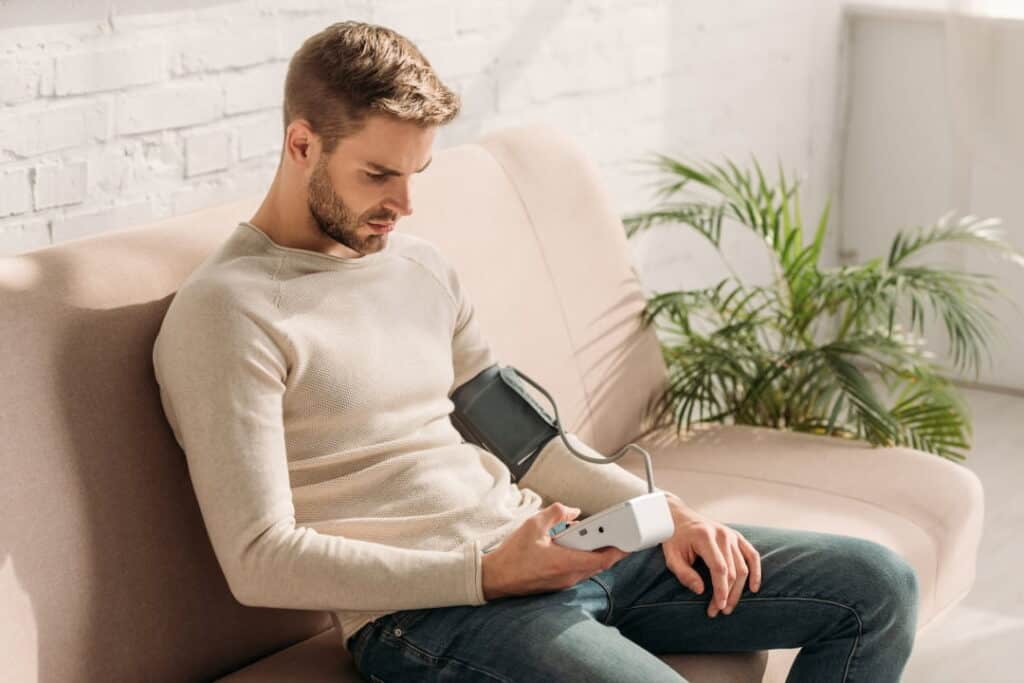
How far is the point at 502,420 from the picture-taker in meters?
1.88

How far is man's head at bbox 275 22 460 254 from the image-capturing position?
1.62 meters

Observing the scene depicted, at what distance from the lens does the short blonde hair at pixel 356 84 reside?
1.62 m

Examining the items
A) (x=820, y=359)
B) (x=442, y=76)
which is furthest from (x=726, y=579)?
(x=442, y=76)

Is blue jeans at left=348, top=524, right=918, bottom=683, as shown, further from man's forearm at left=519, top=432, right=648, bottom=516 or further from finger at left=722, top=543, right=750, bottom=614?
man's forearm at left=519, top=432, right=648, bottom=516

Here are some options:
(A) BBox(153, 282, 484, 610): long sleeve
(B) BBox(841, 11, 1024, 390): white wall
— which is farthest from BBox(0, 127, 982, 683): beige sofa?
(B) BBox(841, 11, 1024, 390): white wall

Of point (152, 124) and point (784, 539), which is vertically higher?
point (152, 124)

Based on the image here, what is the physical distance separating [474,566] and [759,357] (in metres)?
1.13

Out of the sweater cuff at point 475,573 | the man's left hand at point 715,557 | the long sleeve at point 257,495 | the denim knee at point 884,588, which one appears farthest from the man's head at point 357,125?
the denim knee at point 884,588

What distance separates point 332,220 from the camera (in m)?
1.67

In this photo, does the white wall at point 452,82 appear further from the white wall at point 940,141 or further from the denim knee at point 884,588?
the denim knee at point 884,588

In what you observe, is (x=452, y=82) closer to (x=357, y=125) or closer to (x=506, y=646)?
(x=357, y=125)

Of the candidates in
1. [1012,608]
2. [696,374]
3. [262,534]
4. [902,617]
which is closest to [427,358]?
[262,534]

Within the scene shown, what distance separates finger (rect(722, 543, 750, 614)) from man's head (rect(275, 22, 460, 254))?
1.83 feet

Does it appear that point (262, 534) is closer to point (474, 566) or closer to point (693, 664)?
point (474, 566)
